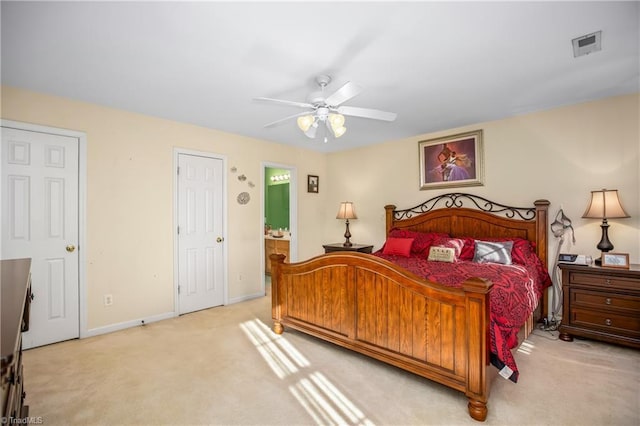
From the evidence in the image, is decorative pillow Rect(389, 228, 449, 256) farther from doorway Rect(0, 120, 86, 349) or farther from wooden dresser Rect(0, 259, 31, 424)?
doorway Rect(0, 120, 86, 349)

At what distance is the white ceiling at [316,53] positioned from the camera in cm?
185

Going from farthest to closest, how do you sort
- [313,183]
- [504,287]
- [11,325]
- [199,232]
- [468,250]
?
[313,183] < [199,232] < [468,250] < [504,287] < [11,325]

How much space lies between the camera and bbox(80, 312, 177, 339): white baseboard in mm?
3215

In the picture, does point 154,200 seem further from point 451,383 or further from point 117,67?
point 451,383

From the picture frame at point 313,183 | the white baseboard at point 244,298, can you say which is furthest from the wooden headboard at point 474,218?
the white baseboard at point 244,298

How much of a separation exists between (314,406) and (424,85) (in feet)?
9.13

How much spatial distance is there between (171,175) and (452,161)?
3.70 m

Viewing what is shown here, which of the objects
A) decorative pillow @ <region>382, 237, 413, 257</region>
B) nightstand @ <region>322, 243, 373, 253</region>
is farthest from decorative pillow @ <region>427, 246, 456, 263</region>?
nightstand @ <region>322, 243, 373, 253</region>

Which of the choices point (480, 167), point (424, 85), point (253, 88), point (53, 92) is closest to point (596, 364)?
point (480, 167)

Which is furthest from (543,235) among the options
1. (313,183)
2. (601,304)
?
(313,183)

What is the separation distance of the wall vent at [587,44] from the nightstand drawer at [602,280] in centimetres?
196

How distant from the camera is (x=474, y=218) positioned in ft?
13.0

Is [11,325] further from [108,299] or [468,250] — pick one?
[468,250]

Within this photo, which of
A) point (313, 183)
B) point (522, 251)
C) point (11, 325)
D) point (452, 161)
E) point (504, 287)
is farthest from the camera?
point (313, 183)
